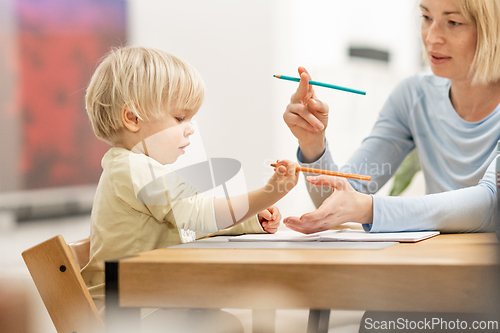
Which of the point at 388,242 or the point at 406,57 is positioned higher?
the point at 406,57

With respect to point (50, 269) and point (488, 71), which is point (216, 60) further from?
point (50, 269)

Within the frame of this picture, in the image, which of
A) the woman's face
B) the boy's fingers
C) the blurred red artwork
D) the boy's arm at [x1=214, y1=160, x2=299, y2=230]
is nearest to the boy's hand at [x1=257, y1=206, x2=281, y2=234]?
the boy's fingers

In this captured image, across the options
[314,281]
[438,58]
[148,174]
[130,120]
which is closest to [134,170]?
[148,174]

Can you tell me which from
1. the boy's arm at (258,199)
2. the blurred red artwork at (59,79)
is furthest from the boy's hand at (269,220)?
the blurred red artwork at (59,79)

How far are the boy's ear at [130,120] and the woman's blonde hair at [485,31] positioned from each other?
63 centimetres

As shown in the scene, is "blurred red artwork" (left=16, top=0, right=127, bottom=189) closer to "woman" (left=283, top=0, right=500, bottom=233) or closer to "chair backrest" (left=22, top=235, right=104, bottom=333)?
"woman" (left=283, top=0, right=500, bottom=233)

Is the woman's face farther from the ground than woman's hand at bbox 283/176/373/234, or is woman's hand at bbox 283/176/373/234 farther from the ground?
the woman's face

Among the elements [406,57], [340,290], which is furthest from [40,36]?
[406,57]

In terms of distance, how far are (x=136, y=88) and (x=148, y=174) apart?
17cm

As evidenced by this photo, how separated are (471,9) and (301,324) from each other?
67 centimetres

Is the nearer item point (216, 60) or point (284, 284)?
point (284, 284)

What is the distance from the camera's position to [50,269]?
0.58 metres

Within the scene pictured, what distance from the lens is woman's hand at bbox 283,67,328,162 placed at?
0.83 metres

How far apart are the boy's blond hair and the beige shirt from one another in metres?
0.09
